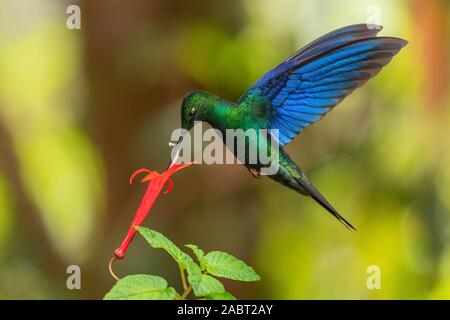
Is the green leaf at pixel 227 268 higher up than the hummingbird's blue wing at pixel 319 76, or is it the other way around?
the hummingbird's blue wing at pixel 319 76

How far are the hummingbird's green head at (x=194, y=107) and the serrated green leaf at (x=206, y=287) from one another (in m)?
0.23

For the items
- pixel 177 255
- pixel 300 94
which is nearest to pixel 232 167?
pixel 300 94

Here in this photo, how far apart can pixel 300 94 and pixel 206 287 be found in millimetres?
394

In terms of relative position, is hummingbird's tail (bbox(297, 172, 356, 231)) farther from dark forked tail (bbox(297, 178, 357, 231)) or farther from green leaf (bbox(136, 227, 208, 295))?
green leaf (bbox(136, 227, 208, 295))

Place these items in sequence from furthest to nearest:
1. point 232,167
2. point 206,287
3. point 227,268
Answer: point 232,167, point 227,268, point 206,287

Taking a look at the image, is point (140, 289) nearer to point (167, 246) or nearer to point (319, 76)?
point (167, 246)

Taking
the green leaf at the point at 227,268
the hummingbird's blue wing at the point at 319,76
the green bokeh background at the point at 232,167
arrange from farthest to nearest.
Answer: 1. the green bokeh background at the point at 232,167
2. the green leaf at the point at 227,268
3. the hummingbird's blue wing at the point at 319,76

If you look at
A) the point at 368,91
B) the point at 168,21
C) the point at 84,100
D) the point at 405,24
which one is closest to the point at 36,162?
the point at 84,100

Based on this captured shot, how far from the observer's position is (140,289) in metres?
1.03

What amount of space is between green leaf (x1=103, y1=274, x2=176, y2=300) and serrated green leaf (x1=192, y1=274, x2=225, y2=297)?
0.05 m

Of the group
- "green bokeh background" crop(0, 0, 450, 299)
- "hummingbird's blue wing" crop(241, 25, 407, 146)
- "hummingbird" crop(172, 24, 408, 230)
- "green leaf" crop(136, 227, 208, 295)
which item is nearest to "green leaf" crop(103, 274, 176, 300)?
"green leaf" crop(136, 227, 208, 295)

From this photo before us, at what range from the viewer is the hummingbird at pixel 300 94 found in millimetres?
991

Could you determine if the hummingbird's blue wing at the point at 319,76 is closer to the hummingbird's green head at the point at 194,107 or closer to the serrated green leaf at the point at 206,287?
the hummingbird's green head at the point at 194,107

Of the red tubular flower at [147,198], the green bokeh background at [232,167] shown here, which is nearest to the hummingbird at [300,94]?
the red tubular flower at [147,198]
